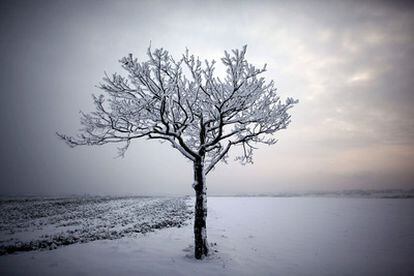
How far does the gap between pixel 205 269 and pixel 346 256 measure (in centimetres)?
757

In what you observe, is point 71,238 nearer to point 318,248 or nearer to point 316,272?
point 316,272

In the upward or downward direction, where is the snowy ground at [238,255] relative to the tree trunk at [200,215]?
downward

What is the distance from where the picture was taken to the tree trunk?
940 centimetres

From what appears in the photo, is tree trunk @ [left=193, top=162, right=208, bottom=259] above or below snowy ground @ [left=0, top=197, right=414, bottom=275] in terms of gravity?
above

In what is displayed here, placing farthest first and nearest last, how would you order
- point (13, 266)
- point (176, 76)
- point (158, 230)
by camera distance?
point (158, 230) < point (176, 76) < point (13, 266)

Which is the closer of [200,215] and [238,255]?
[200,215]

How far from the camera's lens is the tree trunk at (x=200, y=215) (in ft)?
30.8

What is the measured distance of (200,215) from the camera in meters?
9.59

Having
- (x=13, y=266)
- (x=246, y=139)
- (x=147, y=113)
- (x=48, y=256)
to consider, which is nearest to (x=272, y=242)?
(x=246, y=139)

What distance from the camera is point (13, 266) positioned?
8.13 metres

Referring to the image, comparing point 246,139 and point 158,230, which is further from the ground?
point 246,139

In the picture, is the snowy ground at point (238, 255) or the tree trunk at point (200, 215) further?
the tree trunk at point (200, 215)

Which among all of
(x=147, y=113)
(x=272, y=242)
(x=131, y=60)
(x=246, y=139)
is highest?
(x=131, y=60)

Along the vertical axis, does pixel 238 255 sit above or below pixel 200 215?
below
